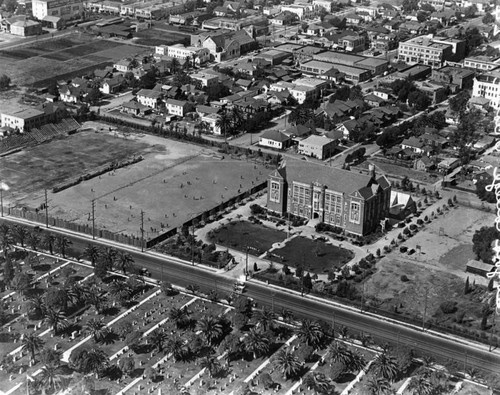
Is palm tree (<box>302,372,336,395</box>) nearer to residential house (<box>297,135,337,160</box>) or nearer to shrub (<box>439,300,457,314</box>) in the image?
shrub (<box>439,300,457,314</box>)

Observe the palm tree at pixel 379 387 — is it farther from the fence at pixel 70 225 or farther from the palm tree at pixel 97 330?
the fence at pixel 70 225

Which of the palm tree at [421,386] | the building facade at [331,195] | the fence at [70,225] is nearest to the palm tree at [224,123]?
the building facade at [331,195]

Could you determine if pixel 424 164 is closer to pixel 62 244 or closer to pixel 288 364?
pixel 62 244

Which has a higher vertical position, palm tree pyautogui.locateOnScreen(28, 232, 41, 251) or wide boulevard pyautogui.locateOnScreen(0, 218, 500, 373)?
palm tree pyautogui.locateOnScreen(28, 232, 41, 251)

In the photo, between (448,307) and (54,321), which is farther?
(448,307)

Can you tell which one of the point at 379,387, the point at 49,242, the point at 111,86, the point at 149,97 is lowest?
the point at 379,387

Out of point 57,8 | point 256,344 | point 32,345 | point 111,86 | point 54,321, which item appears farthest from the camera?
point 57,8

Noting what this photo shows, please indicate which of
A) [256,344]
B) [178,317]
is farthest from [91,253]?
[256,344]

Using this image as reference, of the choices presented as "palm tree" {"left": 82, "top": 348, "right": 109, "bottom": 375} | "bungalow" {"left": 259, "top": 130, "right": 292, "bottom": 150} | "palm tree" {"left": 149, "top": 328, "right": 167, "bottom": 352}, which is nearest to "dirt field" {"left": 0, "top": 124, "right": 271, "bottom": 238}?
"bungalow" {"left": 259, "top": 130, "right": 292, "bottom": 150}
